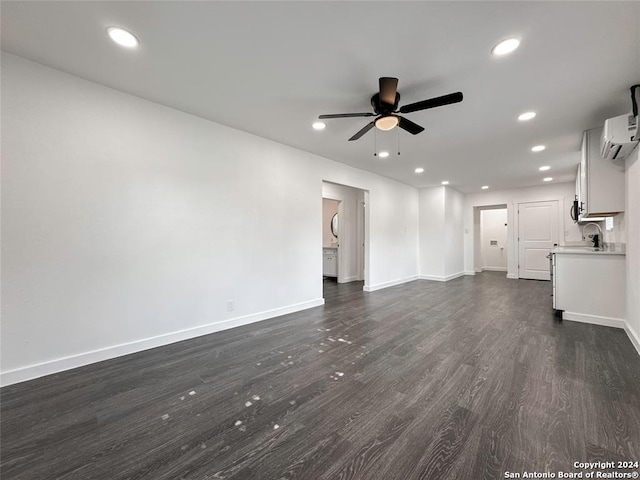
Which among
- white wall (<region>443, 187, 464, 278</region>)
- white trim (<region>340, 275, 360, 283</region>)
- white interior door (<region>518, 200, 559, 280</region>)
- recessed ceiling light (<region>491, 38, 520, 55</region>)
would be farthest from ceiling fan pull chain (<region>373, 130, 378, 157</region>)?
white interior door (<region>518, 200, 559, 280</region>)

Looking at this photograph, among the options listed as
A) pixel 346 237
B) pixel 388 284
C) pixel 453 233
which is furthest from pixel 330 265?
pixel 453 233

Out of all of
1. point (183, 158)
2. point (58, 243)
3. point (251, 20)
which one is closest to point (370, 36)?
point (251, 20)

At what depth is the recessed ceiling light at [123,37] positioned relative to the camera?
188cm

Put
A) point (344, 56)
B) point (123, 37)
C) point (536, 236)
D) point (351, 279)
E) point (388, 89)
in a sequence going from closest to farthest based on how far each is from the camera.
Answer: point (123, 37) < point (344, 56) < point (388, 89) < point (351, 279) < point (536, 236)

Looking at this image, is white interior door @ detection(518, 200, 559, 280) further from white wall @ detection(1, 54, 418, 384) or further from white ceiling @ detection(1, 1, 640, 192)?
white wall @ detection(1, 54, 418, 384)

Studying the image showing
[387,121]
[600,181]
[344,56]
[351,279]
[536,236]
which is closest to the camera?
[344,56]

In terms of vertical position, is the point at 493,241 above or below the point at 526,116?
below

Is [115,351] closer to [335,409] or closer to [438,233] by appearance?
[335,409]

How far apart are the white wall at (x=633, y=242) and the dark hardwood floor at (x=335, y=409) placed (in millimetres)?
280

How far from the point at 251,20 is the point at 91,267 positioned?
2.56 meters

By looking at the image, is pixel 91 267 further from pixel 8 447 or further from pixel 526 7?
pixel 526 7

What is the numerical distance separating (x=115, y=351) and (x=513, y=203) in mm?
9626

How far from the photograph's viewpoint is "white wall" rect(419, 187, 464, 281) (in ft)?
24.0

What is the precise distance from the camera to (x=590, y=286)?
3.67m
